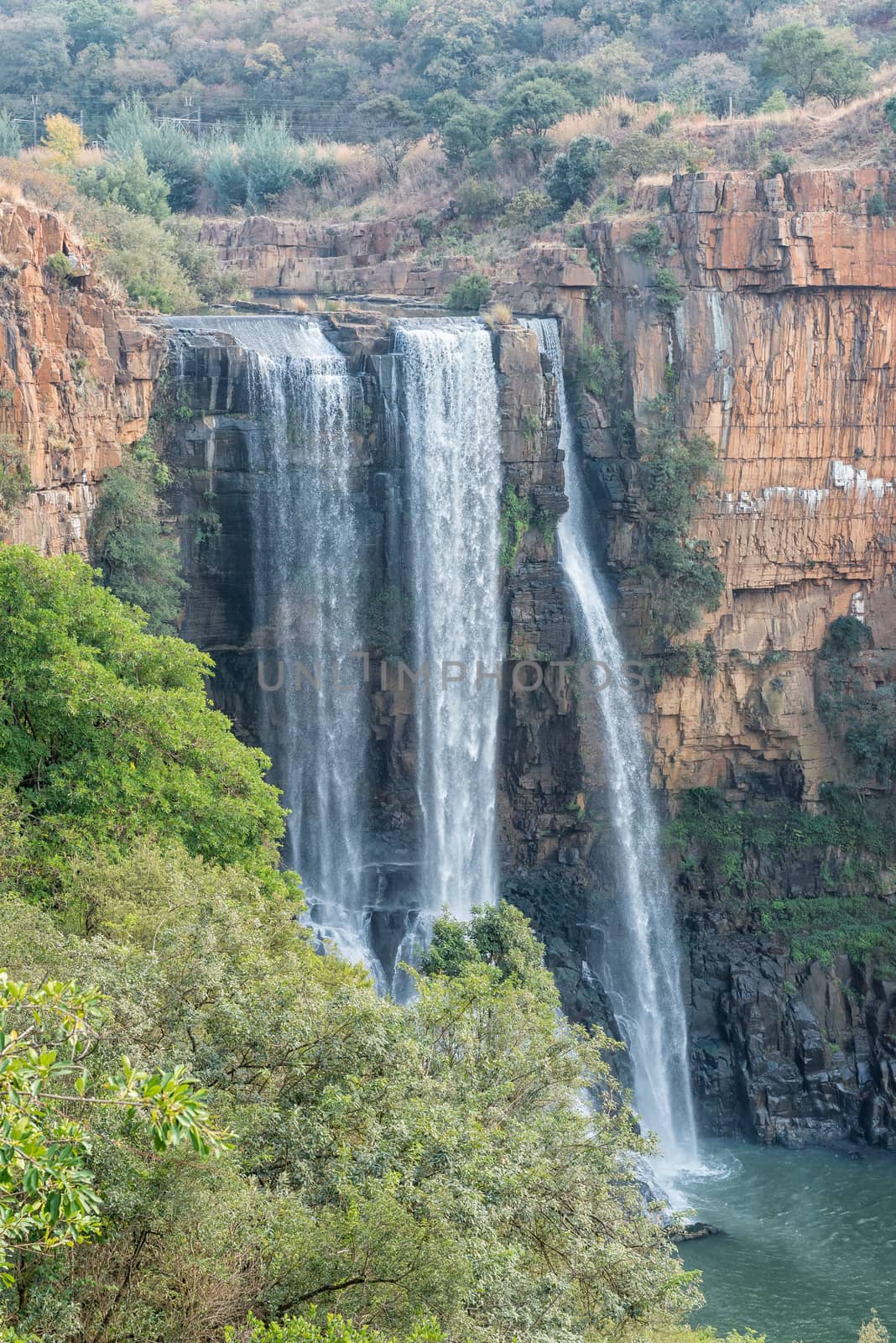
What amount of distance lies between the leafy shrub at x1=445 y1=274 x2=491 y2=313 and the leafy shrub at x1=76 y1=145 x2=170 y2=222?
8.47 m

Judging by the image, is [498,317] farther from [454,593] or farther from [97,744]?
[97,744]

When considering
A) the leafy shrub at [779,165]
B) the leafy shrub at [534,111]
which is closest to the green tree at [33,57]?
the leafy shrub at [534,111]

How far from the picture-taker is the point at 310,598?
29.0 m

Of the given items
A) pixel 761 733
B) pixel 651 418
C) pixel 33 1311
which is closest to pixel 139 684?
pixel 33 1311

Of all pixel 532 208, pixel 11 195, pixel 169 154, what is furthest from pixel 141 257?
pixel 169 154

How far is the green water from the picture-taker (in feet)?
71.2

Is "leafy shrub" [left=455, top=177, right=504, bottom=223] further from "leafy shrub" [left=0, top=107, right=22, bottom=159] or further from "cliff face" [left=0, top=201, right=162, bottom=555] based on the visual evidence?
"cliff face" [left=0, top=201, right=162, bottom=555]

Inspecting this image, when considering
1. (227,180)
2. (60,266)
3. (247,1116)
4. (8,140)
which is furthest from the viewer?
(8,140)

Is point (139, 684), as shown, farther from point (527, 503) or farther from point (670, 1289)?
point (527, 503)

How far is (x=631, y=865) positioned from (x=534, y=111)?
73.5 ft

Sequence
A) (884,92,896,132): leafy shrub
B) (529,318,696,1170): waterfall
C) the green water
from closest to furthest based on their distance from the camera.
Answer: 1. the green water
2. (529,318,696,1170): waterfall
3. (884,92,896,132): leafy shrub

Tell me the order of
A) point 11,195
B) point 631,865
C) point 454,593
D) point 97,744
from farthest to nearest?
point 631,865
point 454,593
point 11,195
point 97,744

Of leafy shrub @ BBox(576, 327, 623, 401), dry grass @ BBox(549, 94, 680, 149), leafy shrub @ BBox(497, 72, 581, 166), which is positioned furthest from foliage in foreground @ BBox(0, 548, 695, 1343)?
leafy shrub @ BBox(497, 72, 581, 166)

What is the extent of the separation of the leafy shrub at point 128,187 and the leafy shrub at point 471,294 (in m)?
8.47
